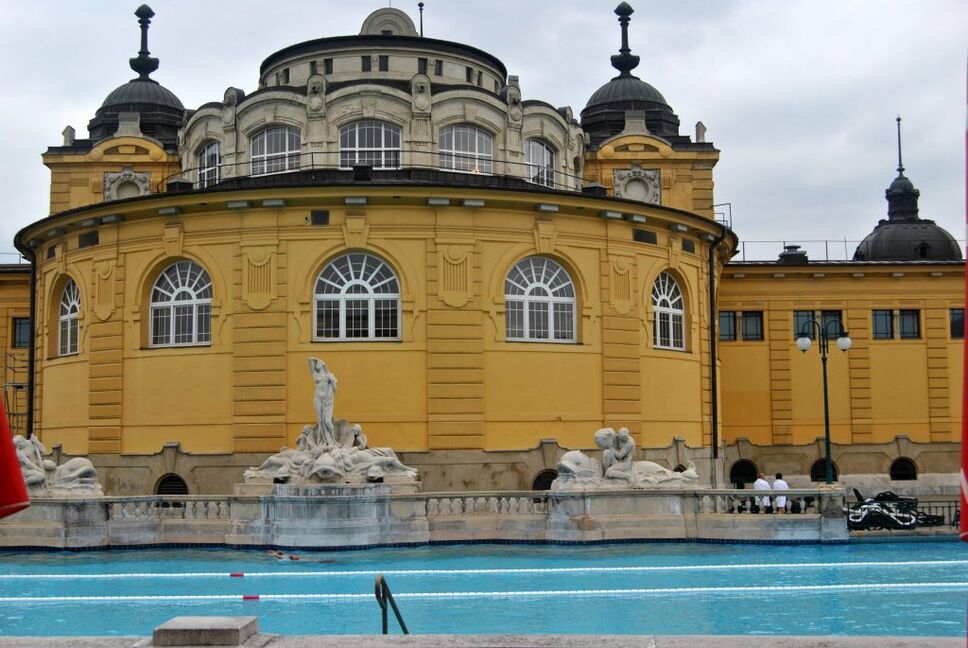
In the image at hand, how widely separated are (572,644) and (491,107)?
1153 inches

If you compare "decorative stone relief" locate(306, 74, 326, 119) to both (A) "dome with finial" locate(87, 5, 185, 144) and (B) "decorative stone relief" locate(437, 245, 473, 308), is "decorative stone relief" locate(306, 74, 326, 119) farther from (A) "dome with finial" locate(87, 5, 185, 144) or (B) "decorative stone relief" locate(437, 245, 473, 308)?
(A) "dome with finial" locate(87, 5, 185, 144)

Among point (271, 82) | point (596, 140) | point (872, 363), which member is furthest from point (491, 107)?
point (872, 363)

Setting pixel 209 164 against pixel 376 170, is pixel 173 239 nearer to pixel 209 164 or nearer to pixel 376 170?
pixel 376 170

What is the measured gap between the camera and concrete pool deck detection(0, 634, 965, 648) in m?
8.16

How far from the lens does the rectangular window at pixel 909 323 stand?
45.6m

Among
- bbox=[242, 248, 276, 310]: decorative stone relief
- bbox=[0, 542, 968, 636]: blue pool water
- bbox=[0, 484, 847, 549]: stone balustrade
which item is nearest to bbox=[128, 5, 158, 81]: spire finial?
bbox=[242, 248, 276, 310]: decorative stone relief

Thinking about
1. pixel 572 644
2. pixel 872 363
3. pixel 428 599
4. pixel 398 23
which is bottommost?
pixel 428 599

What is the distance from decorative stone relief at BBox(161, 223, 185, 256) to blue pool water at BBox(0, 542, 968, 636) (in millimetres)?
10088

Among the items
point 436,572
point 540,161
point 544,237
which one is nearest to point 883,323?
point 540,161

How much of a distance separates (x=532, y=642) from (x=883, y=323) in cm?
4031

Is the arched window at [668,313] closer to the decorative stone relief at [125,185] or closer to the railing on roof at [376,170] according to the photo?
the railing on roof at [376,170]

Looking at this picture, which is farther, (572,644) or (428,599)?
(428,599)

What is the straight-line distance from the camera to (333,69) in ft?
125

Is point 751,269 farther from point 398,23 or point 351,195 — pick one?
point 351,195
